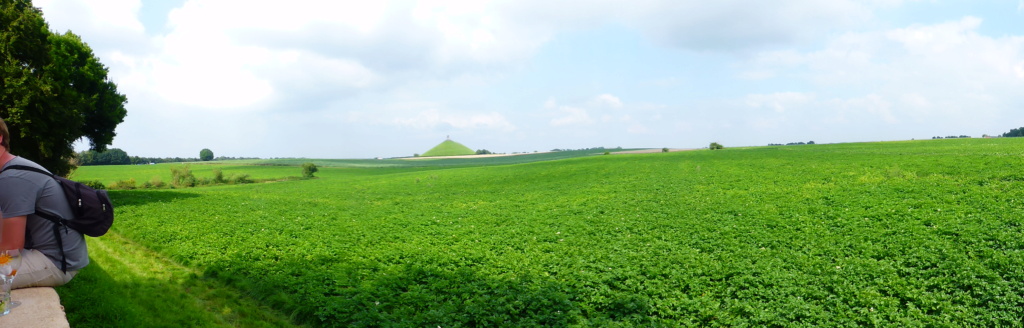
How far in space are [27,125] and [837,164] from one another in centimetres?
5289

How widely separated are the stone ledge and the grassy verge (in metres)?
3.81

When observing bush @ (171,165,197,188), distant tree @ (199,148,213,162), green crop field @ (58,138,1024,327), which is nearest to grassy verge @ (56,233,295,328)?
green crop field @ (58,138,1024,327)

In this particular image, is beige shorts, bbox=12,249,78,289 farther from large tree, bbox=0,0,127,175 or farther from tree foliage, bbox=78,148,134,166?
tree foliage, bbox=78,148,134,166

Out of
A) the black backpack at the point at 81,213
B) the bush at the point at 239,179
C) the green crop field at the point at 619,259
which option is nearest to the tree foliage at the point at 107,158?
the bush at the point at 239,179

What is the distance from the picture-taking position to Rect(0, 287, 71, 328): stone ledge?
16.5ft

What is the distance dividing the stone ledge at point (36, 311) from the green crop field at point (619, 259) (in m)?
3.94

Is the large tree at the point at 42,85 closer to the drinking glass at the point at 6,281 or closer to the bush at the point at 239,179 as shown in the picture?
the drinking glass at the point at 6,281

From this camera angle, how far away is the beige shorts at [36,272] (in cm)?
566

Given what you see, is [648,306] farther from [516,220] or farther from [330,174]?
[330,174]

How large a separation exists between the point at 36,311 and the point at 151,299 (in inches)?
281

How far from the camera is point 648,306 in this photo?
11.9 meters

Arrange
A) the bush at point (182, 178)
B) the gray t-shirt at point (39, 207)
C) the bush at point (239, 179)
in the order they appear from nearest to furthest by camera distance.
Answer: the gray t-shirt at point (39, 207) < the bush at point (182, 178) < the bush at point (239, 179)

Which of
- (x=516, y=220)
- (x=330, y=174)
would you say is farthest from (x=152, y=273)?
(x=330, y=174)

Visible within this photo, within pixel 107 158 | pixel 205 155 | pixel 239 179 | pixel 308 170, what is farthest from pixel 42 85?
pixel 205 155
